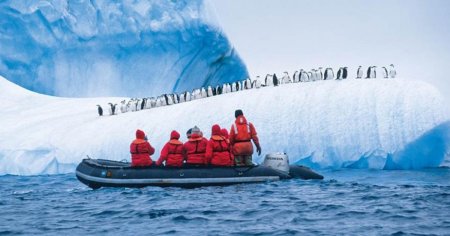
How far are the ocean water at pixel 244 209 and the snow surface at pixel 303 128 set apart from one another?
198 centimetres

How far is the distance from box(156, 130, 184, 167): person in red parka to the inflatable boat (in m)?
0.10

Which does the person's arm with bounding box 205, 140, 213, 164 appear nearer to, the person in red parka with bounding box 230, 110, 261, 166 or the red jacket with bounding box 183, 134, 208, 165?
the red jacket with bounding box 183, 134, 208, 165

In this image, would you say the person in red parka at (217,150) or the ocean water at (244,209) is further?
the person in red parka at (217,150)

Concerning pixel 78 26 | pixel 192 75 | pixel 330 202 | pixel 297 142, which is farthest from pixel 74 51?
pixel 330 202

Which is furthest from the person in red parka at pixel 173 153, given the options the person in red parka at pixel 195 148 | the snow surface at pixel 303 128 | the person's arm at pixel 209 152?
the snow surface at pixel 303 128

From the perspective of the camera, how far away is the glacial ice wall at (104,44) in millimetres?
21031

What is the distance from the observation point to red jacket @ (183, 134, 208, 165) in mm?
10078

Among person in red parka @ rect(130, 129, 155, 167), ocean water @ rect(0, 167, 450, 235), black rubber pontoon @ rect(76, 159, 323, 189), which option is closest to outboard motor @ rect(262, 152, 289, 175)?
black rubber pontoon @ rect(76, 159, 323, 189)

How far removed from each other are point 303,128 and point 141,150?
13.4 ft

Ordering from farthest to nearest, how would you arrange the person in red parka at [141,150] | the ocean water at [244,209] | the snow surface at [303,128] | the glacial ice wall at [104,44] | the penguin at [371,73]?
the glacial ice wall at [104,44] < the penguin at [371,73] < the snow surface at [303,128] < the person in red parka at [141,150] < the ocean water at [244,209]

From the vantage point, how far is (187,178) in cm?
1008

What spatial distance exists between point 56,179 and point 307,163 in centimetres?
463

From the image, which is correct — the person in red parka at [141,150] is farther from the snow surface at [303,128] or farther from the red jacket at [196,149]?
the snow surface at [303,128]

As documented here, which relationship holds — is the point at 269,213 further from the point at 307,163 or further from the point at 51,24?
the point at 51,24
